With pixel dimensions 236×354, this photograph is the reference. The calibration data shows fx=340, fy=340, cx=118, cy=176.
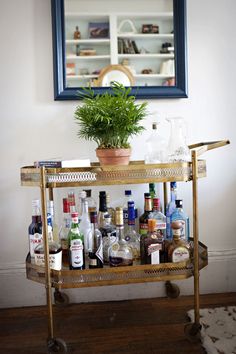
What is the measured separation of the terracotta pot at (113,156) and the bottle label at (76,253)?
338 mm

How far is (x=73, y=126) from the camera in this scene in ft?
5.67

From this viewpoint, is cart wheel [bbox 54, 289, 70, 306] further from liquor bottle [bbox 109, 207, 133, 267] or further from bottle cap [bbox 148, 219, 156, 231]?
bottle cap [bbox 148, 219, 156, 231]

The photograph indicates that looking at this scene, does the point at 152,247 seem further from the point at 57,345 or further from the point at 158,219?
the point at 57,345

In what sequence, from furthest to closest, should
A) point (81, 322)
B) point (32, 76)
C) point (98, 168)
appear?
point (32, 76), point (81, 322), point (98, 168)

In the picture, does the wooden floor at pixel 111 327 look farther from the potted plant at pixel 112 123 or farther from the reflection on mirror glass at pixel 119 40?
the reflection on mirror glass at pixel 119 40

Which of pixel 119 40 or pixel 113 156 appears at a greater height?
pixel 119 40

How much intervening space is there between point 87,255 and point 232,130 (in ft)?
3.29

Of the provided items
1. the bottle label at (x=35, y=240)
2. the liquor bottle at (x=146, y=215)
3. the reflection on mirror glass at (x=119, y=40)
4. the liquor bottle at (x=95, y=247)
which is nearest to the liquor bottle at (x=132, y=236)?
the liquor bottle at (x=146, y=215)

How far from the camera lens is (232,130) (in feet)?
5.94

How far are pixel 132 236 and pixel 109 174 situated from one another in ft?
1.32

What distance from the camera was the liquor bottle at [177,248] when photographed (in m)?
1.40

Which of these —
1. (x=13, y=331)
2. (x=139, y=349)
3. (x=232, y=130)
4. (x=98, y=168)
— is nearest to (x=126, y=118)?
(x=98, y=168)

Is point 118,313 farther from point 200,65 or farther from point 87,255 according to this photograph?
point 200,65

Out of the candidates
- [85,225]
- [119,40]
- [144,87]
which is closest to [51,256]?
[85,225]
